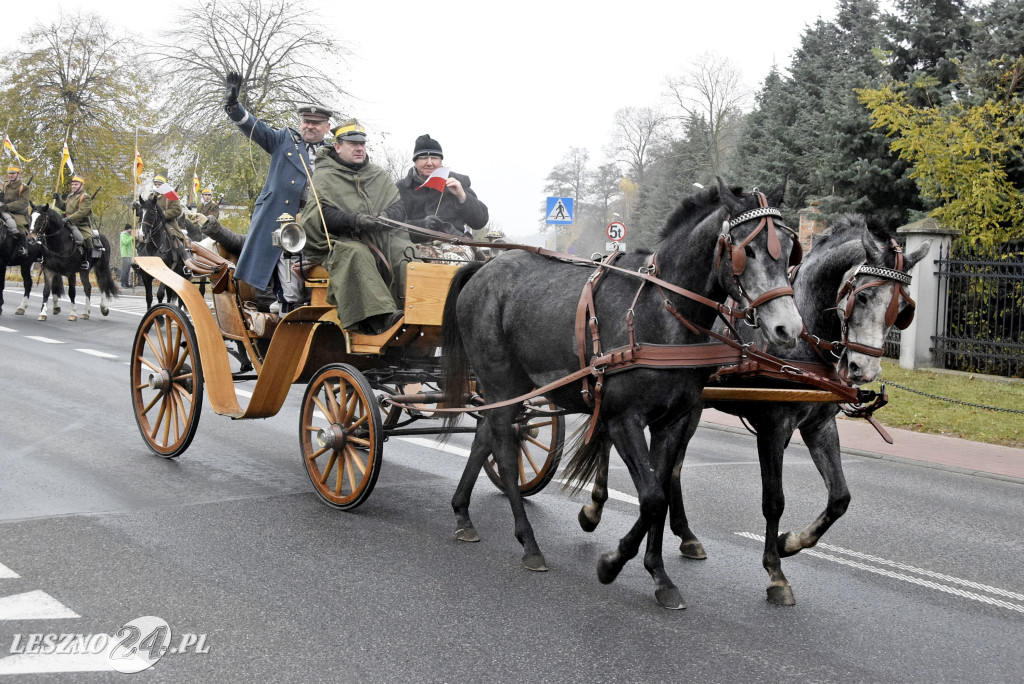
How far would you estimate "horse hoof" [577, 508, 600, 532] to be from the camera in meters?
5.88

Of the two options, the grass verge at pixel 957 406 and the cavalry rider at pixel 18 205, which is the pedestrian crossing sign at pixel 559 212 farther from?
the cavalry rider at pixel 18 205

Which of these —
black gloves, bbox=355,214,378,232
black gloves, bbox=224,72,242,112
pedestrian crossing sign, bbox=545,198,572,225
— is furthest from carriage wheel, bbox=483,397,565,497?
pedestrian crossing sign, bbox=545,198,572,225

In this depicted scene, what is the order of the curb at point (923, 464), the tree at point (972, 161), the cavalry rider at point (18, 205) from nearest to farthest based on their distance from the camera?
the curb at point (923, 464) < the tree at point (972, 161) < the cavalry rider at point (18, 205)

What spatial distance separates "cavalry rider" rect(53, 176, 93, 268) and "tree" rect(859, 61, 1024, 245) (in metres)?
14.2

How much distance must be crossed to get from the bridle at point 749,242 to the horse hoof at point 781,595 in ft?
4.33

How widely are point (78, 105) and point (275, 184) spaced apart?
32555 millimetres

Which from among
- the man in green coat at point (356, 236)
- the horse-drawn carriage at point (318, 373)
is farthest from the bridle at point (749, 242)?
the man in green coat at point (356, 236)

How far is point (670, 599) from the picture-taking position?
468 centimetres

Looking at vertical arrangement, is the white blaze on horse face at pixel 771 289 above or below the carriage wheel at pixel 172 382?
above

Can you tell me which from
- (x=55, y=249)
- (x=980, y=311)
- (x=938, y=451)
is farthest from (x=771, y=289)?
(x=55, y=249)

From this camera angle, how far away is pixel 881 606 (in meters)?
4.81

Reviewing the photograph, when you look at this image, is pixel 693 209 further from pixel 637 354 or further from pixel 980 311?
pixel 980 311

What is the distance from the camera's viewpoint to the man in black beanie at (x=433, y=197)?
7855mm

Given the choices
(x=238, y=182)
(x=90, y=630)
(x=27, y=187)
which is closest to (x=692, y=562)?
(x=90, y=630)
